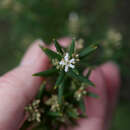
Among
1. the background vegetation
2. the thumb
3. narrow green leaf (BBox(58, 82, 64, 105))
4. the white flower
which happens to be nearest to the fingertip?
the background vegetation

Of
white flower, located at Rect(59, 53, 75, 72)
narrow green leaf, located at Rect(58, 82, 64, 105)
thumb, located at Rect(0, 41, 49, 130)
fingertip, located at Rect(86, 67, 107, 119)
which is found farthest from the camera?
fingertip, located at Rect(86, 67, 107, 119)

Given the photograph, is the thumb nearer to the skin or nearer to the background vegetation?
the skin

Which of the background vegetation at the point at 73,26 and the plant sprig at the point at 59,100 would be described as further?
the background vegetation at the point at 73,26

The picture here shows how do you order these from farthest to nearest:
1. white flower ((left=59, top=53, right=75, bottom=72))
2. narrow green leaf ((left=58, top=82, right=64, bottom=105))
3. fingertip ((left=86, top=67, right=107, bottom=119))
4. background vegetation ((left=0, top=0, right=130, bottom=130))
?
background vegetation ((left=0, top=0, right=130, bottom=130)) → fingertip ((left=86, top=67, right=107, bottom=119)) → narrow green leaf ((left=58, top=82, right=64, bottom=105)) → white flower ((left=59, top=53, right=75, bottom=72))

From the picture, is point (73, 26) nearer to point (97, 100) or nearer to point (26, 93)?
point (97, 100)

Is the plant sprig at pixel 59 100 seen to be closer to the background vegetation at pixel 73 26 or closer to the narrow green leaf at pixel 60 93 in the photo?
the narrow green leaf at pixel 60 93

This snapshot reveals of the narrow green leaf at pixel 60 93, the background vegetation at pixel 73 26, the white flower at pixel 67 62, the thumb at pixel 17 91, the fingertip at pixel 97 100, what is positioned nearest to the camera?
the white flower at pixel 67 62

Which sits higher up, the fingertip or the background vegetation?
the background vegetation

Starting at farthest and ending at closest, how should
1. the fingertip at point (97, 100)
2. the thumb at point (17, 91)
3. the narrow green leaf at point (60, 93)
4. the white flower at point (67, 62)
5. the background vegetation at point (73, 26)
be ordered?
the background vegetation at point (73, 26) < the fingertip at point (97, 100) < the narrow green leaf at point (60, 93) < the thumb at point (17, 91) < the white flower at point (67, 62)

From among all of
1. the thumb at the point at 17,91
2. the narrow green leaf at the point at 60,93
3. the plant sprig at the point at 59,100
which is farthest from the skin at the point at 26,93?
the narrow green leaf at the point at 60,93

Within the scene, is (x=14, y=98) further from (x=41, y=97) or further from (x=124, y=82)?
(x=124, y=82)

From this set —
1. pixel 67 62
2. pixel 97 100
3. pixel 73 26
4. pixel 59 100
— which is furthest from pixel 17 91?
pixel 73 26
